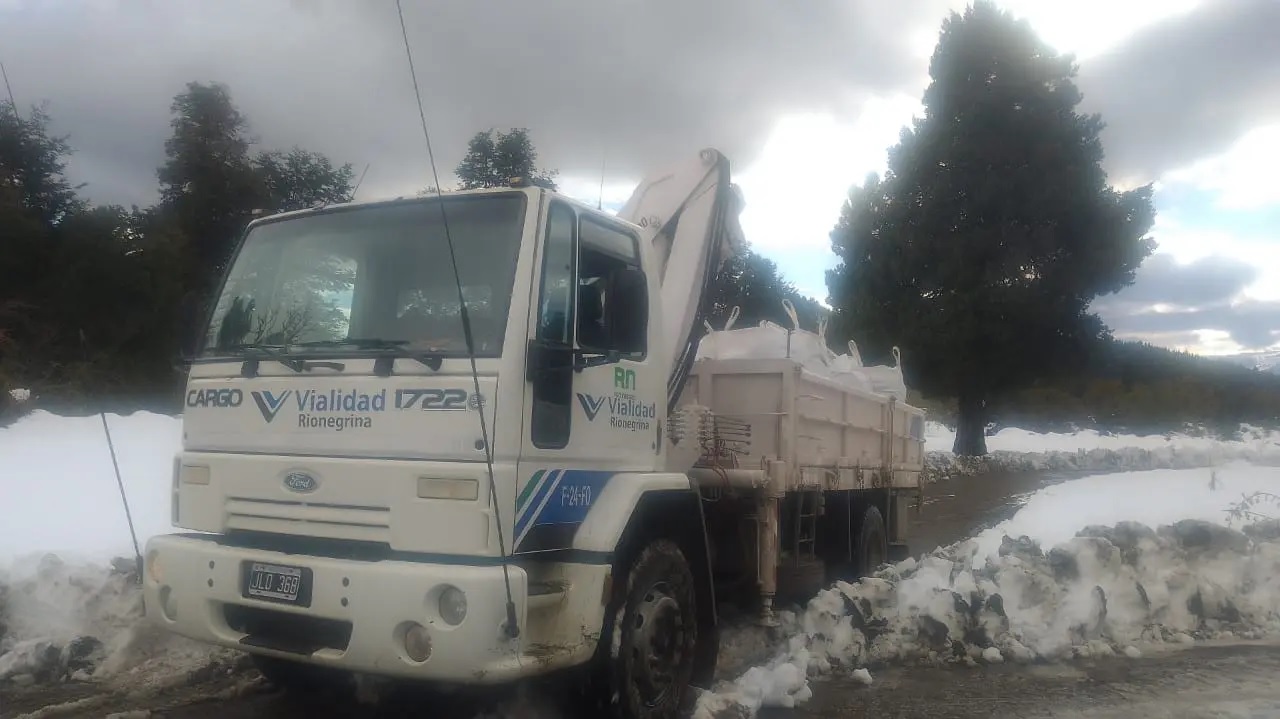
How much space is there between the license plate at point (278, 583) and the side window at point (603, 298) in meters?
1.55

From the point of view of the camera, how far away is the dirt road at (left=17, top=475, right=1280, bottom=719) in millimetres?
5160

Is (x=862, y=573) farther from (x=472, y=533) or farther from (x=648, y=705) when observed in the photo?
(x=472, y=533)

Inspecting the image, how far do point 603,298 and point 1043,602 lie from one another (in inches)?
186

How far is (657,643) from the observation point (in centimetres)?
475

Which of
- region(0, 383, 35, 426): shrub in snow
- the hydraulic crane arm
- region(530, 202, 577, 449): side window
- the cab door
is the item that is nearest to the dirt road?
the cab door

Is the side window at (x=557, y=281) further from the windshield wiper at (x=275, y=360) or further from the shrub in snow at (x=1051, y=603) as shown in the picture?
the shrub in snow at (x=1051, y=603)

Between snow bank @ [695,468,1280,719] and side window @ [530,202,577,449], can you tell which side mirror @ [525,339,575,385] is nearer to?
side window @ [530,202,577,449]

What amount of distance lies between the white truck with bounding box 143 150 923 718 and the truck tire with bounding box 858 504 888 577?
3463mm

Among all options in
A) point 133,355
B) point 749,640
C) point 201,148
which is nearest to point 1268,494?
point 749,640

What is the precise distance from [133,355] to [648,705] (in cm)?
1765

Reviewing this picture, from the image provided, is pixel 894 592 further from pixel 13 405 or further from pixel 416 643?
pixel 13 405

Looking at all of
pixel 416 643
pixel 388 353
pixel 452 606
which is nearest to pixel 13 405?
pixel 388 353

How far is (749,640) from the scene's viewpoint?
6.83 metres

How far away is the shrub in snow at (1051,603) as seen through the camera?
681 centimetres
